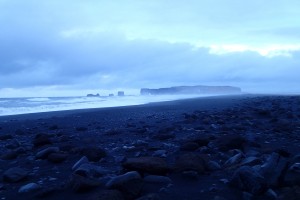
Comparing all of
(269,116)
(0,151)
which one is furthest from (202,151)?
(269,116)

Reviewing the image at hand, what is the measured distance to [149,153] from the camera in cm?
590

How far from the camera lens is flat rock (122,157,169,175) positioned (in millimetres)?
4210

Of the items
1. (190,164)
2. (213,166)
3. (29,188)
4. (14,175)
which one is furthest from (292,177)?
(14,175)

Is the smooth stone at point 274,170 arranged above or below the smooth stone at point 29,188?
above

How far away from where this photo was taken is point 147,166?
4211 mm

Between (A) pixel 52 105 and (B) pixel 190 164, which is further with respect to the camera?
(A) pixel 52 105

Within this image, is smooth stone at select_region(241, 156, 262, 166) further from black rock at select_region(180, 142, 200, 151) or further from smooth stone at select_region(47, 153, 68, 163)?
smooth stone at select_region(47, 153, 68, 163)

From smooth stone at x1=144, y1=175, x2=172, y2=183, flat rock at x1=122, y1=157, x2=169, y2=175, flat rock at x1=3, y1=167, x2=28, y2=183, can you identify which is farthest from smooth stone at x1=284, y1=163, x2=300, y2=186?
flat rock at x1=3, y1=167, x2=28, y2=183

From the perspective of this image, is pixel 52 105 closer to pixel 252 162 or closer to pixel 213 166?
pixel 213 166

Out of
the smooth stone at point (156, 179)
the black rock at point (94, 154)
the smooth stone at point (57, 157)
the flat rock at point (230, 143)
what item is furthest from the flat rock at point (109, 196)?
the flat rock at point (230, 143)

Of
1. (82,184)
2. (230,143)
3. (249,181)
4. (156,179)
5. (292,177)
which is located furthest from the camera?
(230,143)

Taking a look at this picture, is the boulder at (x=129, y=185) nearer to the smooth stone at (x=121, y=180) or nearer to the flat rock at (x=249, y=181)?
the smooth stone at (x=121, y=180)

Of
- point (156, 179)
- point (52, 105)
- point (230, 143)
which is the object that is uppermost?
point (52, 105)

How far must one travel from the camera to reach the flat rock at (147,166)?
4210 mm
